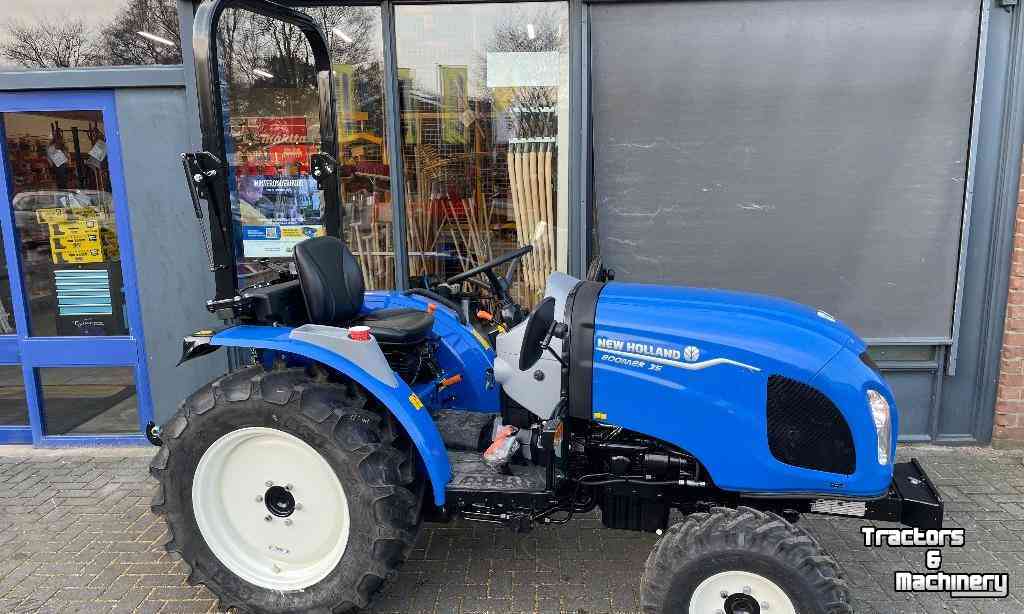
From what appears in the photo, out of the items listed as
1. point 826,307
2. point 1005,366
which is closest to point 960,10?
point 826,307

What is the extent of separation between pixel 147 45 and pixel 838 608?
476 cm

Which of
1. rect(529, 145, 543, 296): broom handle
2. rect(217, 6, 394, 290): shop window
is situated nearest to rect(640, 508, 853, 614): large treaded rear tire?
rect(529, 145, 543, 296): broom handle

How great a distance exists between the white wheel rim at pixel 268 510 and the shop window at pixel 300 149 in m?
1.92

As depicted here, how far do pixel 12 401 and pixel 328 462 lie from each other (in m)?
3.32

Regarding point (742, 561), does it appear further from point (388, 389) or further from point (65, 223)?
point (65, 223)

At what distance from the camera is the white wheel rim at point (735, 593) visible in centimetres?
211

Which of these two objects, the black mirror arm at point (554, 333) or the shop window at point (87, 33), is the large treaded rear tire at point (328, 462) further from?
the shop window at point (87, 33)

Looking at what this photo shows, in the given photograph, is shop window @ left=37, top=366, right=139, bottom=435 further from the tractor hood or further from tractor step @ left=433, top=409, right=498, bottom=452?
the tractor hood

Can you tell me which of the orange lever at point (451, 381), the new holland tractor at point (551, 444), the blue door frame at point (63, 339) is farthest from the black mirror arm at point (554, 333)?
the blue door frame at point (63, 339)

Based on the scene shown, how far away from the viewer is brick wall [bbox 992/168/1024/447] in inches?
153

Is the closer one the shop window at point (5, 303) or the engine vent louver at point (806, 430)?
the engine vent louver at point (806, 430)

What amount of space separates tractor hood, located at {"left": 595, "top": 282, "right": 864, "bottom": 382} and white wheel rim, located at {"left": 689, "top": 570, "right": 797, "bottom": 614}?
664 millimetres

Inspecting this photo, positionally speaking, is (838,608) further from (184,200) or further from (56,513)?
(184,200)

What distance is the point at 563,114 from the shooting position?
419 centimetres
